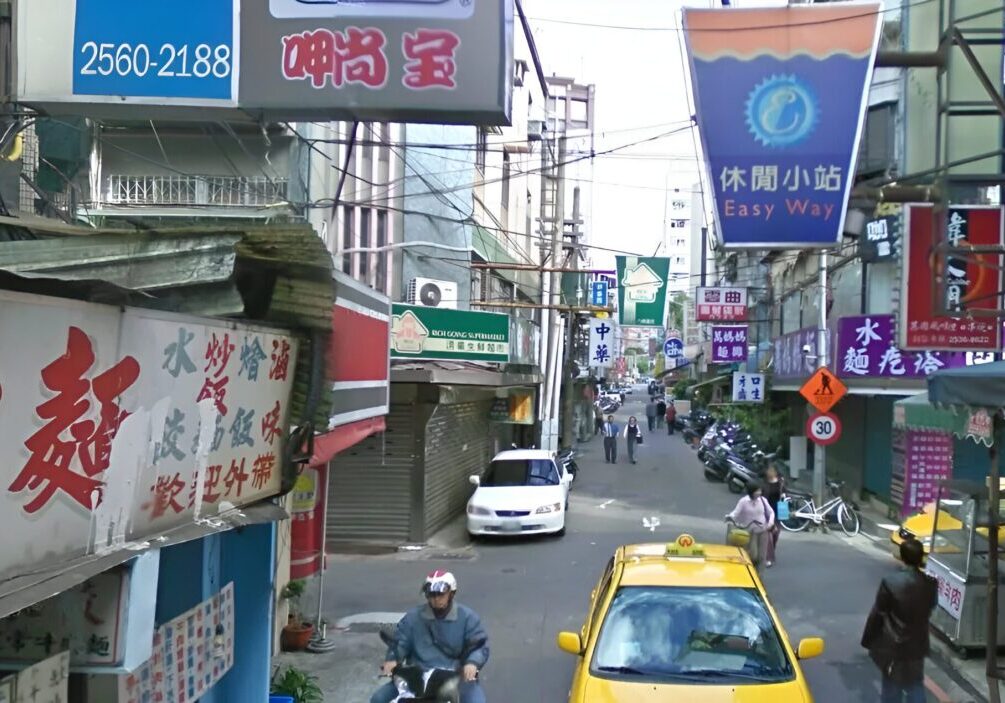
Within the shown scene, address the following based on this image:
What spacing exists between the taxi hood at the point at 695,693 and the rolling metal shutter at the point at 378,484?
36.4 ft

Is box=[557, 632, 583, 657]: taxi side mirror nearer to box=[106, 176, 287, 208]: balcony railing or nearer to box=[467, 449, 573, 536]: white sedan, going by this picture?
box=[106, 176, 287, 208]: balcony railing

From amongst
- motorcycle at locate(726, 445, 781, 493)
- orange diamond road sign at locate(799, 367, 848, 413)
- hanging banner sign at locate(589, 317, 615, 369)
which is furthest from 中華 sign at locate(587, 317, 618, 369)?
orange diamond road sign at locate(799, 367, 848, 413)

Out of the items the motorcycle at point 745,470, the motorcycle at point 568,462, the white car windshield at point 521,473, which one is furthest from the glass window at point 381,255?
the motorcycle at point 745,470

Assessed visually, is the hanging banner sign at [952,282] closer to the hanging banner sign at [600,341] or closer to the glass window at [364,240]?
the glass window at [364,240]

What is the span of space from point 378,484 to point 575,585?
495 centimetres

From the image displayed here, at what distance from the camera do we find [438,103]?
23.5 ft

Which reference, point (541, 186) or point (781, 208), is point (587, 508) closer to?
point (781, 208)

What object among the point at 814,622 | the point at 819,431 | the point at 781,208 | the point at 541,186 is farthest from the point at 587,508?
the point at 541,186

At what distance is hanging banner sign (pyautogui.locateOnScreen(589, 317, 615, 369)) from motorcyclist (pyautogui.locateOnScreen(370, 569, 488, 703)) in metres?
26.7

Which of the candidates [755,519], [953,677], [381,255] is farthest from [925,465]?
[381,255]

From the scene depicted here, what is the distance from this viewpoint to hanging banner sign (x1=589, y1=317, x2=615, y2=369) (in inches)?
1268

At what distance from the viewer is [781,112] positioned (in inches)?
309

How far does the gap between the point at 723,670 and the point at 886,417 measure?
15953 mm

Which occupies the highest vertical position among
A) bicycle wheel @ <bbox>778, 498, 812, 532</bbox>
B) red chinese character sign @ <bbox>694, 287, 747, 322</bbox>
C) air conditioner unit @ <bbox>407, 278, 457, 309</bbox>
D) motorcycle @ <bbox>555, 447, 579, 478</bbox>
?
red chinese character sign @ <bbox>694, 287, 747, 322</bbox>
